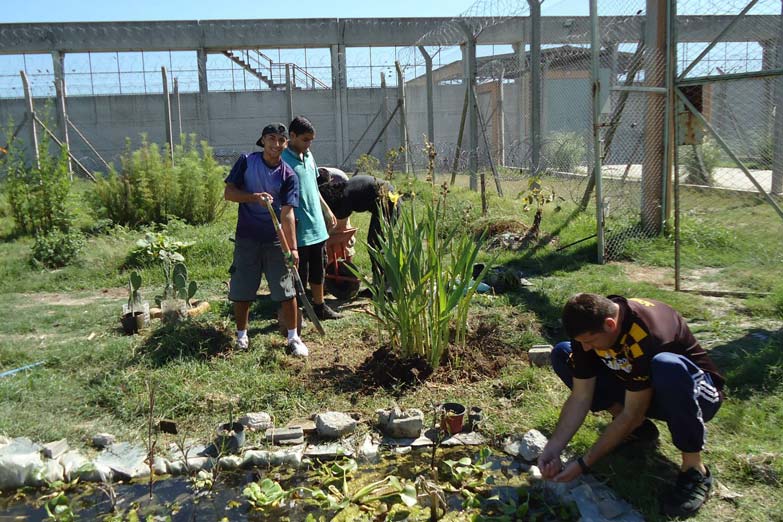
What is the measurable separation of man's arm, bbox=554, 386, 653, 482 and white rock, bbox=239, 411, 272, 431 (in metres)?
1.62

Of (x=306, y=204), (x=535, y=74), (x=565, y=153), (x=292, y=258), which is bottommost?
(x=292, y=258)

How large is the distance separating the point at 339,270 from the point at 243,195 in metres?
1.84

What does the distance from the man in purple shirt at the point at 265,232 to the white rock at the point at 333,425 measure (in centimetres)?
104

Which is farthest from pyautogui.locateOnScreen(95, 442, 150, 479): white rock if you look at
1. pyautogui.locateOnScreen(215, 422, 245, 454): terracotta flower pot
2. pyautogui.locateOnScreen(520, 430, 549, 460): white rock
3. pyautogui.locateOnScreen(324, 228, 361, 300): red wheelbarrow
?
pyautogui.locateOnScreen(324, 228, 361, 300): red wheelbarrow

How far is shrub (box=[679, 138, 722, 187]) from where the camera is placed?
9.73 metres

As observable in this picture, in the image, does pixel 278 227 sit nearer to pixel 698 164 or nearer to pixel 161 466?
pixel 161 466

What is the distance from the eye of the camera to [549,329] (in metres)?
4.99

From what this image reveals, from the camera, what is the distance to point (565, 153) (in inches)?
461

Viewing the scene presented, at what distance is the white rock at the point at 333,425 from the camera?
3527mm

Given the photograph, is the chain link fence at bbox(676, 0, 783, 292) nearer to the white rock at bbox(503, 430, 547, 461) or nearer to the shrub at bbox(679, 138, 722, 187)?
the shrub at bbox(679, 138, 722, 187)

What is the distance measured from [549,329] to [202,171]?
6.45 meters

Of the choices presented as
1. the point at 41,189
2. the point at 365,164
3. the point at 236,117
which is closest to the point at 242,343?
the point at 365,164

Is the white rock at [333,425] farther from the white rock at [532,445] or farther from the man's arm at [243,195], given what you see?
the man's arm at [243,195]

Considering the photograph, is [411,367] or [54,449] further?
[411,367]
